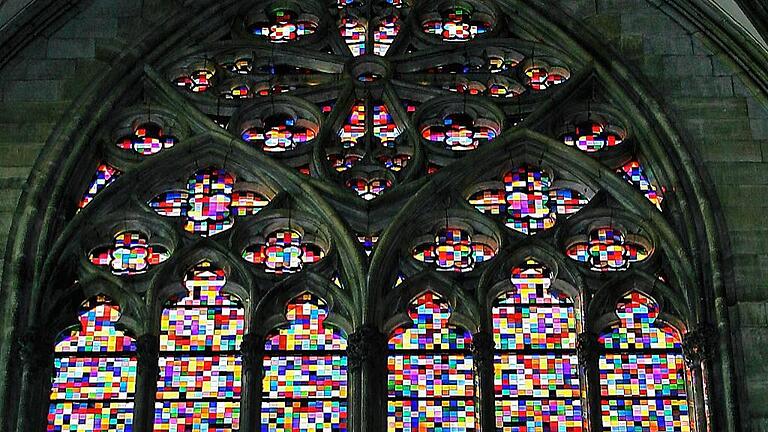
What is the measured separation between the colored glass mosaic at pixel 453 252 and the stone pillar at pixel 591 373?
1.23 meters

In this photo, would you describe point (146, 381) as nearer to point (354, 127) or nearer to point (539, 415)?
point (539, 415)

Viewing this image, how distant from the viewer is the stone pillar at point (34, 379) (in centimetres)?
1830

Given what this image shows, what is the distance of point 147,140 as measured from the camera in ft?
67.5

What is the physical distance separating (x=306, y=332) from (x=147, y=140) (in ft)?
8.90

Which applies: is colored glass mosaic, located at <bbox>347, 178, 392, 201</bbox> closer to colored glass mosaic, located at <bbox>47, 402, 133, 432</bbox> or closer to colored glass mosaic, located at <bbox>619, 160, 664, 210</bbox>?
colored glass mosaic, located at <bbox>619, 160, 664, 210</bbox>

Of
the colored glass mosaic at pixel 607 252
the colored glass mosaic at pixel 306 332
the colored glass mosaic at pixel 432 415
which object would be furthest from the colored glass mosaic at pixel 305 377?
the colored glass mosaic at pixel 607 252

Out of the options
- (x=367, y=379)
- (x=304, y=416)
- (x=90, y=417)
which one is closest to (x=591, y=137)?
(x=367, y=379)

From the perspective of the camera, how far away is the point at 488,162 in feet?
65.9

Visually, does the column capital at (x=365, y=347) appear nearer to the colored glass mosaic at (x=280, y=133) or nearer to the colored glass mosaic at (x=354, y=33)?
the colored glass mosaic at (x=280, y=133)

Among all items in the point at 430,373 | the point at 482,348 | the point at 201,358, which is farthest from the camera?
the point at 201,358

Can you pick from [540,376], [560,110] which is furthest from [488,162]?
[540,376]

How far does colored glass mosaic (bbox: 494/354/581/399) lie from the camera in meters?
18.7

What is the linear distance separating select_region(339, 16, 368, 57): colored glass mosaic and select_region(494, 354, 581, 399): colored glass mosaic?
3.87 m

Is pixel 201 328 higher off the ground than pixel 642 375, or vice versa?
pixel 201 328
